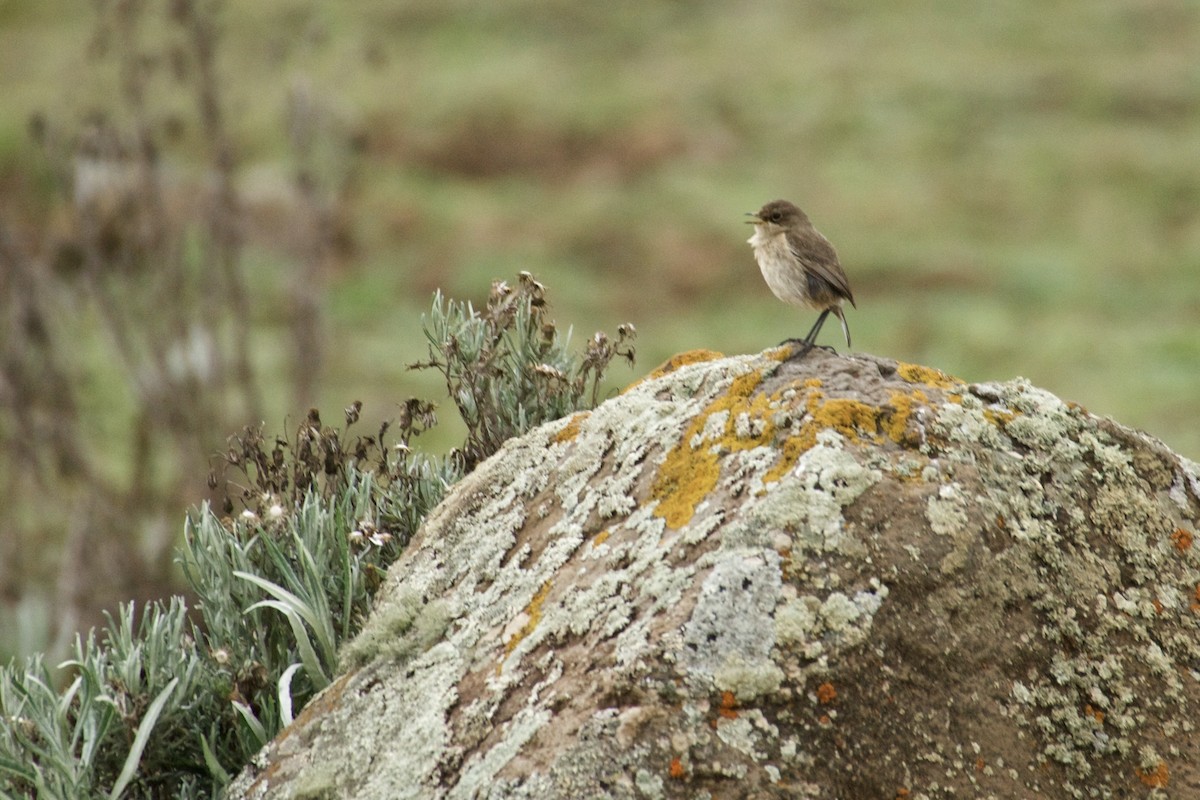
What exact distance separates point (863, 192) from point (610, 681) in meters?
17.1

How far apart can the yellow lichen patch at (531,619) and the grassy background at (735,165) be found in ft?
28.6

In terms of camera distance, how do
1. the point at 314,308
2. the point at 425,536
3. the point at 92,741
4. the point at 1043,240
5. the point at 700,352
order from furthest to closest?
the point at 1043,240 → the point at 314,308 → the point at 700,352 → the point at 425,536 → the point at 92,741

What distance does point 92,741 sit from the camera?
4.05 m

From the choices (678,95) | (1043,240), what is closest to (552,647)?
(1043,240)

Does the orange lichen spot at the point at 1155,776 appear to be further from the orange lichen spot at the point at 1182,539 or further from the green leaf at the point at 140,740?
the green leaf at the point at 140,740

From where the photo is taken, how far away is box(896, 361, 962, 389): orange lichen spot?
410cm

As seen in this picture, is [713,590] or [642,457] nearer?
[713,590]

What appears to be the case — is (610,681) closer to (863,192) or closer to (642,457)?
(642,457)

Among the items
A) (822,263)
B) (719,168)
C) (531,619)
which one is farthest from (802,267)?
(719,168)

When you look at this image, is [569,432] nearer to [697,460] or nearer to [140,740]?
[697,460]

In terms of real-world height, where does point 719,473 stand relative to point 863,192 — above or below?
below

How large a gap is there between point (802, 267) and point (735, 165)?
53.5ft

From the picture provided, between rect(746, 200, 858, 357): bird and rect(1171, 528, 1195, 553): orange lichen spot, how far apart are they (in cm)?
136

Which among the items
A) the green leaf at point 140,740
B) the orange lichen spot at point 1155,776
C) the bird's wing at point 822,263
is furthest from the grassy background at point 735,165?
the orange lichen spot at point 1155,776
